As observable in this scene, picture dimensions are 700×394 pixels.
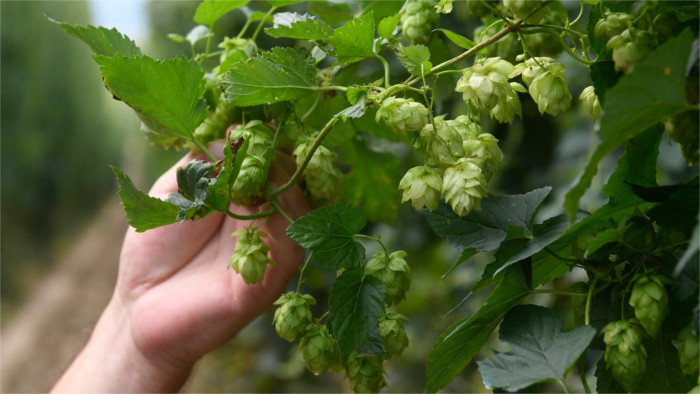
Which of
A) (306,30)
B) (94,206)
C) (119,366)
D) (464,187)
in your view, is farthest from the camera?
(94,206)

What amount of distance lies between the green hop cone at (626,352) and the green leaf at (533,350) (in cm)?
2

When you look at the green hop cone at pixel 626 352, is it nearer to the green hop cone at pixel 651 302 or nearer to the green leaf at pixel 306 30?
the green hop cone at pixel 651 302

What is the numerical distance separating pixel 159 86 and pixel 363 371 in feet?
1.38

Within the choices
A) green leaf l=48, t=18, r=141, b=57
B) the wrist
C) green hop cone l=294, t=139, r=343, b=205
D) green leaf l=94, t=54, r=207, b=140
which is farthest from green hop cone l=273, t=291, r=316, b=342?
the wrist

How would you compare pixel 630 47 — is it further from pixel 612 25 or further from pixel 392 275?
pixel 392 275

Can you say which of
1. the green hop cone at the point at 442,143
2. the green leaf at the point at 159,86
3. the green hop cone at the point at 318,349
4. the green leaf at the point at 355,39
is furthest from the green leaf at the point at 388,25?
the green hop cone at the point at 318,349

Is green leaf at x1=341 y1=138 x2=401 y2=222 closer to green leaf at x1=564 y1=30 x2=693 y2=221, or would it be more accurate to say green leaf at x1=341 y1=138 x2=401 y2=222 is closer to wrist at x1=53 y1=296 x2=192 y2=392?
wrist at x1=53 y1=296 x2=192 y2=392

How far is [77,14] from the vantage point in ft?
34.4

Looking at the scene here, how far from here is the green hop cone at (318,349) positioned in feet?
2.37

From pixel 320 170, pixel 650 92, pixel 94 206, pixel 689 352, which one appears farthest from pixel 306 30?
pixel 94 206

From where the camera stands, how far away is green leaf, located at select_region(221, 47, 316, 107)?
729 mm

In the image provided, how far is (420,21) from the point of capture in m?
0.78

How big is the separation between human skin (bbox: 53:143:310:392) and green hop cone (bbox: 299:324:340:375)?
23 centimetres

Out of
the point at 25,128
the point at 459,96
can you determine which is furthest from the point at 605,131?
the point at 25,128
